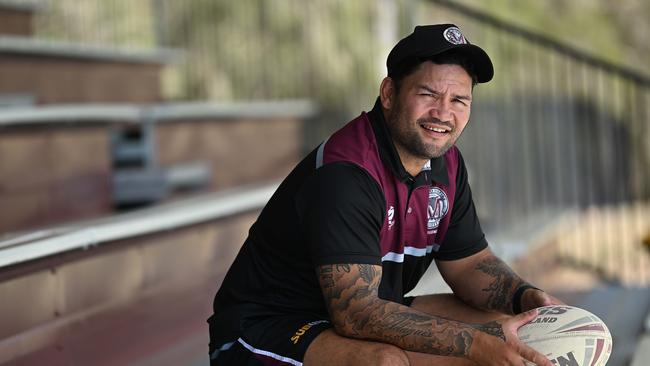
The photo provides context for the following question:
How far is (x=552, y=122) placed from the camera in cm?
696

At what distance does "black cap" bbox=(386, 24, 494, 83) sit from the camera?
270 centimetres

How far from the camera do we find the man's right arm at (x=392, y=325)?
8.43 feet

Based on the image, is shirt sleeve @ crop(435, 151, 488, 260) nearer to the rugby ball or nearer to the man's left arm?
the man's left arm

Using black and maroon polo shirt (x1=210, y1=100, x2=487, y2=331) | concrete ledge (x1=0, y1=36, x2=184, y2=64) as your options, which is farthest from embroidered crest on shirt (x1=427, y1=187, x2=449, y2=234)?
concrete ledge (x1=0, y1=36, x2=184, y2=64)

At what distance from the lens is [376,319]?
260 centimetres

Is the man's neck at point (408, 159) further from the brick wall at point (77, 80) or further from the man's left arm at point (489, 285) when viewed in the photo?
the brick wall at point (77, 80)

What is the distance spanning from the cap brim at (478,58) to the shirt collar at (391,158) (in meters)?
0.24

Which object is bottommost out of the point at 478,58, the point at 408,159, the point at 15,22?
the point at 408,159

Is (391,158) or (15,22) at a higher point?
(15,22)

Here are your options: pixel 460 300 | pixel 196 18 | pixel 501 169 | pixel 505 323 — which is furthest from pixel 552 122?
pixel 505 323

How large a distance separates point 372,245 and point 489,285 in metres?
0.66

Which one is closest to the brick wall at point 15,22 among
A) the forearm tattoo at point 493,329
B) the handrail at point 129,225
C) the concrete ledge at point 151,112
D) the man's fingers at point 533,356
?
the concrete ledge at point 151,112

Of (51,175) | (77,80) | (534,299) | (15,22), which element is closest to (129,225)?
(51,175)

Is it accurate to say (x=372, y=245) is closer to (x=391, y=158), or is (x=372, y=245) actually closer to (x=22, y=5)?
A: (x=391, y=158)
